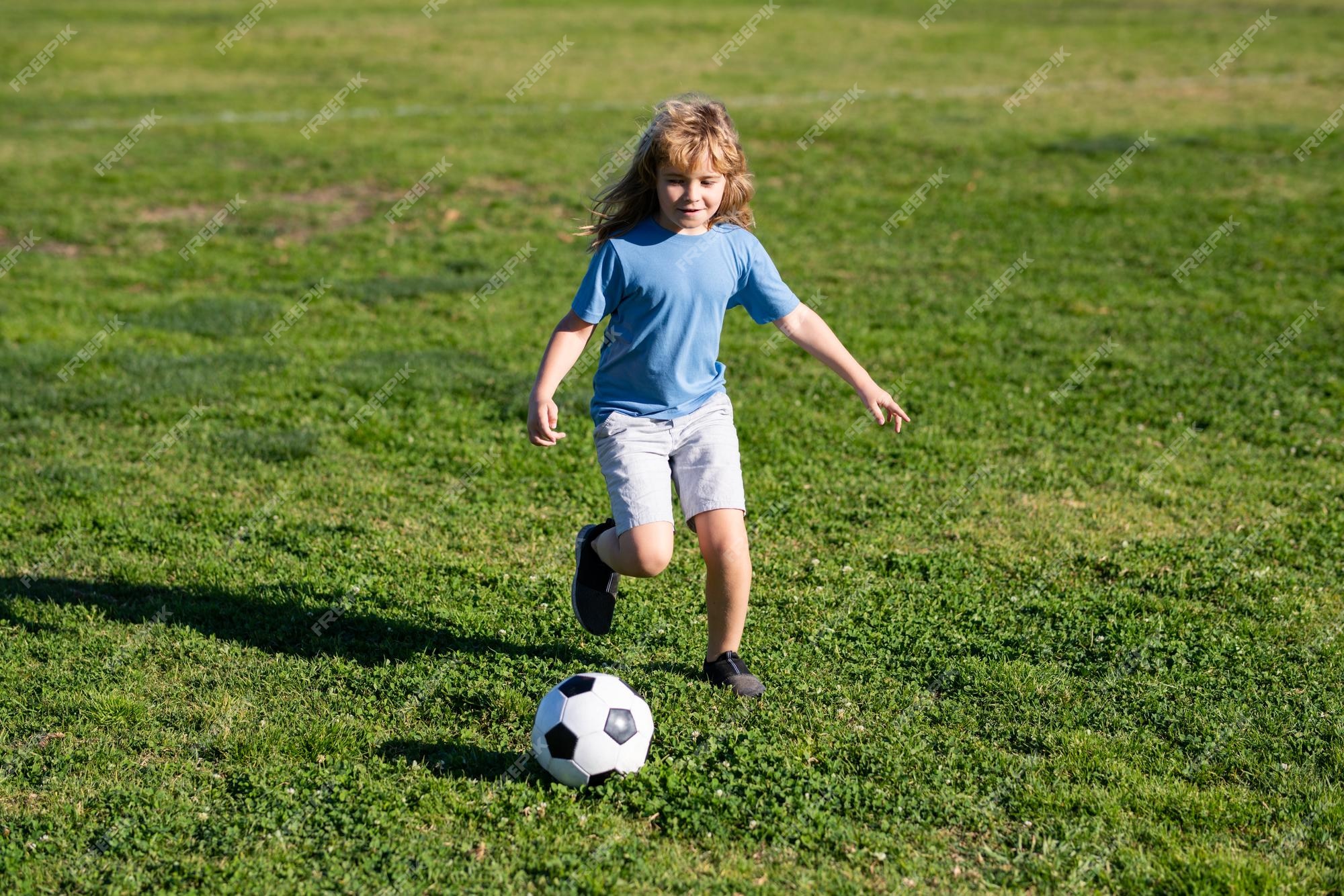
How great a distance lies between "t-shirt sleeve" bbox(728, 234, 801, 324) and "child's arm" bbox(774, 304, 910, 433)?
4 cm

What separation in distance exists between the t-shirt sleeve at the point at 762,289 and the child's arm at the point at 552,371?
589 mm

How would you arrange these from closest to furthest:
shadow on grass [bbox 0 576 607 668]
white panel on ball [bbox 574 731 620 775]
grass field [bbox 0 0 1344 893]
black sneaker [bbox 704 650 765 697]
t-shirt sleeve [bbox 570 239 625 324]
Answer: grass field [bbox 0 0 1344 893], white panel on ball [bbox 574 731 620 775], t-shirt sleeve [bbox 570 239 625 324], black sneaker [bbox 704 650 765 697], shadow on grass [bbox 0 576 607 668]

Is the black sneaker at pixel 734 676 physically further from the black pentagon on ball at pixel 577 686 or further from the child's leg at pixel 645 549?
the black pentagon on ball at pixel 577 686

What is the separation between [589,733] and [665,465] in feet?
3.45

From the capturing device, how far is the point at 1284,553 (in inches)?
227

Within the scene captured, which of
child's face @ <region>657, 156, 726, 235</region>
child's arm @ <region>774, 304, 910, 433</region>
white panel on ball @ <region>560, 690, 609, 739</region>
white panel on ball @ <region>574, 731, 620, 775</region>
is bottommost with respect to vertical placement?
white panel on ball @ <region>574, 731, 620, 775</region>

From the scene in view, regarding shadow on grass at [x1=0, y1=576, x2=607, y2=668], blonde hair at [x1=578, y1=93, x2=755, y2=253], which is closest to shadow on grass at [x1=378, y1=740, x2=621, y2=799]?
shadow on grass at [x1=0, y1=576, x2=607, y2=668]

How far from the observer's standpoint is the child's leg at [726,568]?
4410 millimetres

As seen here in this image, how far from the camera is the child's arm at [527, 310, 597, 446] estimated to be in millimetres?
4328

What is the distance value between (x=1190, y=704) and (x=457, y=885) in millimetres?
2731

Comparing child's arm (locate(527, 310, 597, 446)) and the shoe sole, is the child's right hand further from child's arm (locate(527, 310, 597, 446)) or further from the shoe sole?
the shoe sole

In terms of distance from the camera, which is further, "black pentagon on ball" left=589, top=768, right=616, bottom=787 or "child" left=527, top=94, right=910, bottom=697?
"child" left=527, top=94, right=910, bottom=697

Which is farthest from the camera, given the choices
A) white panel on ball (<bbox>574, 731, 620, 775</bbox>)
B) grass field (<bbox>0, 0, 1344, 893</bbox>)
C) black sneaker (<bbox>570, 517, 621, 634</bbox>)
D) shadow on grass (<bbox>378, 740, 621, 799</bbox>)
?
black sneaker (<bbox>570, 517, 621, 634</bbox>)

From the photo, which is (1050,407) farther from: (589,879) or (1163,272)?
(589,879)
